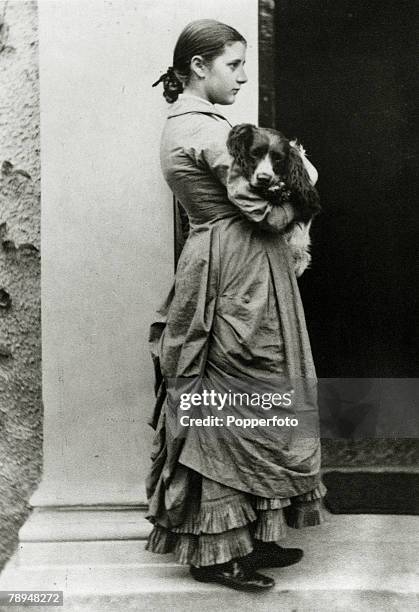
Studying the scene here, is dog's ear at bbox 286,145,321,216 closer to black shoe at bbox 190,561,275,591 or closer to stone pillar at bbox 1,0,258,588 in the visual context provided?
stone pillar at bbox 1,0,258,588

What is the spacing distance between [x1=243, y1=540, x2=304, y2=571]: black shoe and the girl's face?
1464 millimetres

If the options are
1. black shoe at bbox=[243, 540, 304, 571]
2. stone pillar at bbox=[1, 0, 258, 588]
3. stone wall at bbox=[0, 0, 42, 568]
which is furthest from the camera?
stone wall at bbox=[0, 0, 42, 568]

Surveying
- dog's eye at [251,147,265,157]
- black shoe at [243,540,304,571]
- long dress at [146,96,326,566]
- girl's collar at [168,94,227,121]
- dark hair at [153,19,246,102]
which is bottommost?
black shoe at [243,540,304,571]

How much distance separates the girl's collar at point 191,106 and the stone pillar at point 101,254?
1.01ft

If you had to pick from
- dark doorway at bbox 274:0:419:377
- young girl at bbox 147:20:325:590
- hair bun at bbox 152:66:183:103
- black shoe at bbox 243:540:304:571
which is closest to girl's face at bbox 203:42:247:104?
young girl at bbox 147:20:325:590

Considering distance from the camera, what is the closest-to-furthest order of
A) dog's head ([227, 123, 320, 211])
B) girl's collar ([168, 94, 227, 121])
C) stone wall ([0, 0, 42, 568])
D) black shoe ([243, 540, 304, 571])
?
1. dog's head ([227, 123, 320, 211])
2. girl's collar ([168, 94, 227, 121])
3. black shoe ([243, 540, 304, 571])
4. stone wall ([0, 0, 42, 568])

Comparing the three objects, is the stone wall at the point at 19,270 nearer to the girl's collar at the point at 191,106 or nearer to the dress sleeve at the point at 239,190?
the girl's collar at the point at 191,106

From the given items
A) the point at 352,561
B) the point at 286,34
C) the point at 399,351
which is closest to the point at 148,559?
the point at 352,561

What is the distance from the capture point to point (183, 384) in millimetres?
2473

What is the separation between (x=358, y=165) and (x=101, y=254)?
102 centimetres

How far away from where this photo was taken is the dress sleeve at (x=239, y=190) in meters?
2.35

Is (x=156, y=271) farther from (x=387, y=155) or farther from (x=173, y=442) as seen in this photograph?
(x=387, y=155)

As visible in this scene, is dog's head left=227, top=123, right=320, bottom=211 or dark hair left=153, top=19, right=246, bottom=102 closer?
dog's head left=227, top=123, right=320, bottom=211

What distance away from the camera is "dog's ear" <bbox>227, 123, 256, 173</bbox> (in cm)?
234
